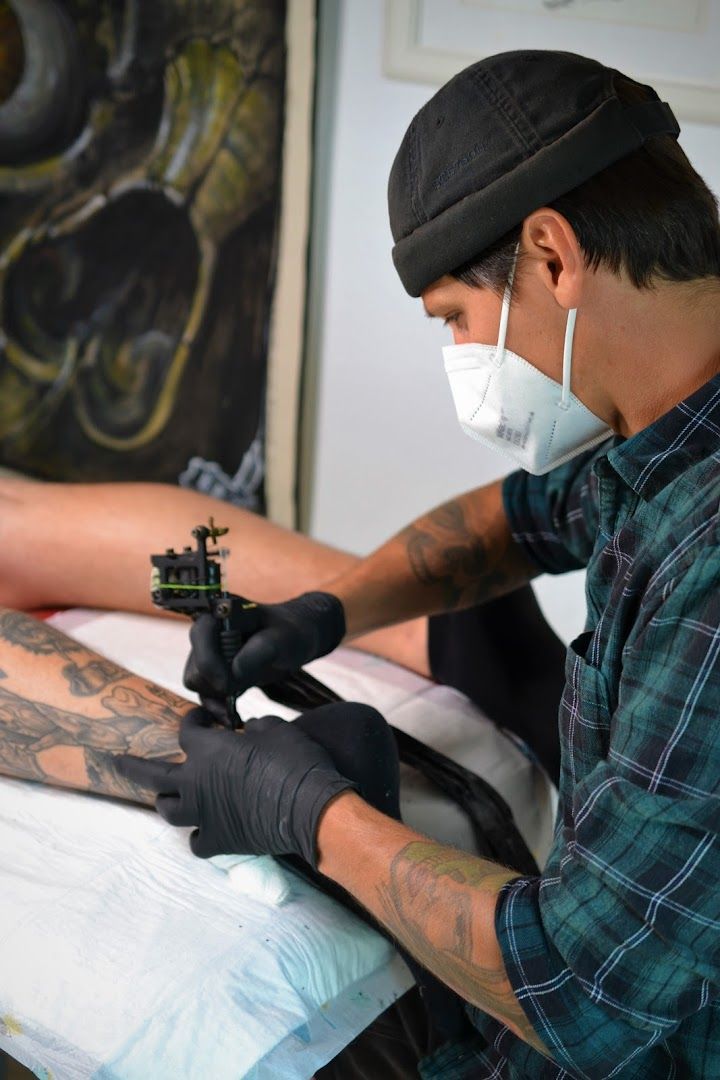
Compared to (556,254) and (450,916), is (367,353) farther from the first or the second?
(450,916)

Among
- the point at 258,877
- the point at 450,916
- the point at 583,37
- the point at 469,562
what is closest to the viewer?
the point at 450,916

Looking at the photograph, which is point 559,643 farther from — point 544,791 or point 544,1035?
point 544,1035

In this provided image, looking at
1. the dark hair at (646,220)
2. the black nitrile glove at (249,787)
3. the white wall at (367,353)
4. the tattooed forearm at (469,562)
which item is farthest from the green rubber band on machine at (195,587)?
the white wall at (367,353)

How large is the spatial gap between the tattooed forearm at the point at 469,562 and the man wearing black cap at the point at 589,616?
1.36 feet

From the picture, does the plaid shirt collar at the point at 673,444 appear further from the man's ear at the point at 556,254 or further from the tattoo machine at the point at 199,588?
the tattoo machine at the point at 199,588

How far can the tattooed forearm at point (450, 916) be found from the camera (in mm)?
1021

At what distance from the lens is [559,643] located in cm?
183

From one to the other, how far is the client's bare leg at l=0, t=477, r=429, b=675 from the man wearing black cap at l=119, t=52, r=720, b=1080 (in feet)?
1.90

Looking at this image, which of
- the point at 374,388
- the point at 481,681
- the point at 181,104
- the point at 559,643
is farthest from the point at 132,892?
the point at 181,104

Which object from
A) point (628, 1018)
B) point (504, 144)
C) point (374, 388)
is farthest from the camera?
point (374, 388)

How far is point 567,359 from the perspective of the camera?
1.15m

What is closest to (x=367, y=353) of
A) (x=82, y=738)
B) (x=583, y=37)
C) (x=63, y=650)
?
(x=583, y=37)

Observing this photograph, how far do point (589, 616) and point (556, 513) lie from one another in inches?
16.1

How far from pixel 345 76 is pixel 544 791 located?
1534 millimetres
